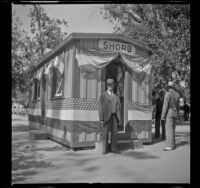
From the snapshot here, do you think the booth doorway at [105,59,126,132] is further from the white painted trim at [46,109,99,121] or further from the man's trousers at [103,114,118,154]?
the man's trousers at [103,114,118,154]

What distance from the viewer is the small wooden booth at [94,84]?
929 centimetres

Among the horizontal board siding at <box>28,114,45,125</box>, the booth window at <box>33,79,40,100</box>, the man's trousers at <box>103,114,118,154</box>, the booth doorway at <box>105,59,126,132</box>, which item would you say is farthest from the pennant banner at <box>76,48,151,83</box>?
the booth window at <box>33,79,40,100</box>

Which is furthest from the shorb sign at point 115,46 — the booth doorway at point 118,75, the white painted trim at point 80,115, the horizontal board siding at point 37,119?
the horizontal board siding at point 37,119

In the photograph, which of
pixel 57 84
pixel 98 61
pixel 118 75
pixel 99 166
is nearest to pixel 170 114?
pixel 118 75

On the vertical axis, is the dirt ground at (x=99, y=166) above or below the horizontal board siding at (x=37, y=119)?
below

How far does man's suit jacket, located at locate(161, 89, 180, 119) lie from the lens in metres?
9.27

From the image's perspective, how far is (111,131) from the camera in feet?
28.6

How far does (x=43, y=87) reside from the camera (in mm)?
13773

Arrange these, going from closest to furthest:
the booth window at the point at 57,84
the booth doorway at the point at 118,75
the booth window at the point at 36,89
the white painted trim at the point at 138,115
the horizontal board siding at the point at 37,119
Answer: the white painted trim at the point at 138,115 < the booth doorway at the point at 118,75 < the booth window at the point at 57,84 < the horizontal board siding at the point at 37,119 < the booth window at the point at 36,89

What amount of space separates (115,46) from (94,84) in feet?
4.71

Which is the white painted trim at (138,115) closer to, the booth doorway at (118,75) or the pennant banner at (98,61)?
the booth doorway at (118,75)

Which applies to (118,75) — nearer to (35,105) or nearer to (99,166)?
(99,166)

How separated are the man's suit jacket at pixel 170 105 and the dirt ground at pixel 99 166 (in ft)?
3.61
